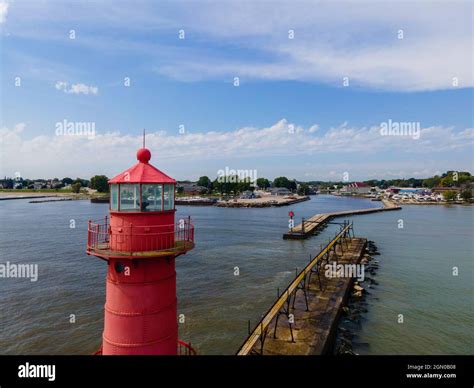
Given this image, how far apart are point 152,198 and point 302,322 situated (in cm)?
1218

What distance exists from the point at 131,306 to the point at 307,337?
1023 cm

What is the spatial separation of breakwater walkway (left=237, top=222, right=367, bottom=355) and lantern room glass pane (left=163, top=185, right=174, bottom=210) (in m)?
7.31

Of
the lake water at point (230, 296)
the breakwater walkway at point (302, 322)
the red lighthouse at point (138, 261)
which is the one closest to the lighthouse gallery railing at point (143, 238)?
the red lighthouse at point (138, 261)

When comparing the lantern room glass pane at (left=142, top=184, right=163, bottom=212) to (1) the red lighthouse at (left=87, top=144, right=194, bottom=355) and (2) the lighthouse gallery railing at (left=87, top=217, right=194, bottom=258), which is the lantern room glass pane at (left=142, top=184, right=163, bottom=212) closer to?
(1) the red lighthouse at (left=87, top=144, right=194, bottom=355)

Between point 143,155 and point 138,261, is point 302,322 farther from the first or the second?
point 143,155

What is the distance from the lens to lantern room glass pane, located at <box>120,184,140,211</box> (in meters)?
6.95

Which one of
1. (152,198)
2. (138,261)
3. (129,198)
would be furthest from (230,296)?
(129,198)

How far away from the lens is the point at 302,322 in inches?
639

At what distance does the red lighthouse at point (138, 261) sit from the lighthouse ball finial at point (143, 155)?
357 millimetres

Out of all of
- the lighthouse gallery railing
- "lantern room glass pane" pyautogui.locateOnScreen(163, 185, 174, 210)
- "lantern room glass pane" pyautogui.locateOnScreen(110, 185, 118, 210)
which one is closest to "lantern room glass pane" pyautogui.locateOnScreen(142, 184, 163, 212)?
"lantern room glass pane" pyautogui.locateOnScreen(163, 185, 174, 210)

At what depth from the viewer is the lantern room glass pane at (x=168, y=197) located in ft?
23.6

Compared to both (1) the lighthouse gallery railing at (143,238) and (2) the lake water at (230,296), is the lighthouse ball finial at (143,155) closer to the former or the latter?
(1) the lighthouse gallery railing at (143,238)

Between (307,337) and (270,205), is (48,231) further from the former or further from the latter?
(270,205)

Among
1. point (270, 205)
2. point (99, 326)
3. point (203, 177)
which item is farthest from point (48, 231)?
point (203, 177)
